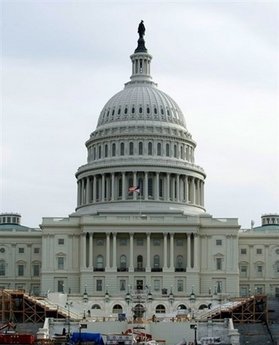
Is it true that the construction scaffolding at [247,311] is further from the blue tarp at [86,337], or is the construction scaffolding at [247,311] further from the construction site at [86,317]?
the blue tarp at [86,337]

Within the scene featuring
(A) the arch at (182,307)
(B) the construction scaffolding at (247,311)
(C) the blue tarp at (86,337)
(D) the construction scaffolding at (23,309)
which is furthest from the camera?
(A) the arch at (182,307)

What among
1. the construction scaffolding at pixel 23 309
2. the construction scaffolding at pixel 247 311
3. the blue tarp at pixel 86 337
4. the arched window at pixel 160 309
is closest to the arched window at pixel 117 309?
the arched window at pixel 160 309

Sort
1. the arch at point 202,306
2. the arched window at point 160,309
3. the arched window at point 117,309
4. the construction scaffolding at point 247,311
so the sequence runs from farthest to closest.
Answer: the arch at point 202,306 < the arched window at point 117,309 < the arched window at point 160,309 < the construction scaffolding at point 247,311

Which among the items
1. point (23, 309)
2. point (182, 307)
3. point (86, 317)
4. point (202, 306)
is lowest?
point (86, 317)

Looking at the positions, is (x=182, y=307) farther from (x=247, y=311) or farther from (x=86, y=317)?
(x=86, y=317)

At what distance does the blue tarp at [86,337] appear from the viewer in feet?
471

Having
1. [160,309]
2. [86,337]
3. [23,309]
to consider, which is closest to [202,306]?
[160,309]

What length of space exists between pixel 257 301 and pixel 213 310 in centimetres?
616

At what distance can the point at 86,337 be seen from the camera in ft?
476

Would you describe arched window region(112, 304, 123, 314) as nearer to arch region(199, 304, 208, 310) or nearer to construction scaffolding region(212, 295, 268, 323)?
arch region(199, 304, 208, 310)

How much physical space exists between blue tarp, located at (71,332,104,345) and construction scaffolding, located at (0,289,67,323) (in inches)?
791

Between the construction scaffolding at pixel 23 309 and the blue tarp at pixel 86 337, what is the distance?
2008 centimetres

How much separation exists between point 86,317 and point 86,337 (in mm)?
22395

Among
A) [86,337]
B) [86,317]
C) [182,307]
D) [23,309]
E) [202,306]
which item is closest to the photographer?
[86,337]
